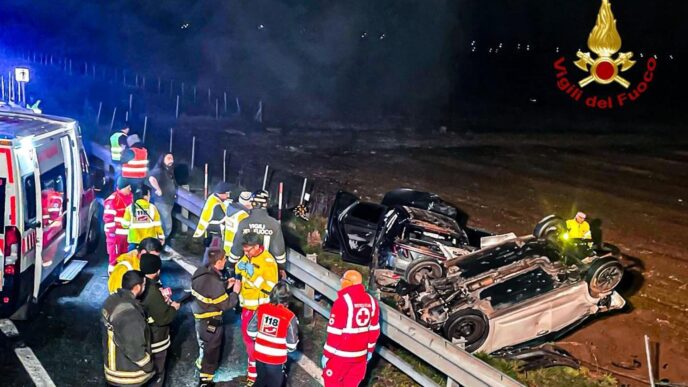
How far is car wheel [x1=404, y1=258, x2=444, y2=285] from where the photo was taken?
8531 mm

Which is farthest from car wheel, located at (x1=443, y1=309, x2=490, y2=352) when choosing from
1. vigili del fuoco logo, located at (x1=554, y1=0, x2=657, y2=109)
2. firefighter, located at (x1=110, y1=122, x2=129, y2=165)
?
vigili del fuoco logo, located at (x1=554, y1=0, x2=657, y2=109)

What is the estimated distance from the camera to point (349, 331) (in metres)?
5.86

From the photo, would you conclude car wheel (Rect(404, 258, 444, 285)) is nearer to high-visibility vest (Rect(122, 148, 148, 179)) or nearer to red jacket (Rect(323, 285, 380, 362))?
red jacket (Rect(323, 285, 380, 362))

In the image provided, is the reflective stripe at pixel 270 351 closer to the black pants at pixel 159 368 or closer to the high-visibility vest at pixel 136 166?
the black pants at pixel 159 368

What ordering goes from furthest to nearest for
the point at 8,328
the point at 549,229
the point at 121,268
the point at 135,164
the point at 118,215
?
the point at 135,164 < the point at 549,229 < the point at 118,215 < the point at 8,328 < the point at 121,268

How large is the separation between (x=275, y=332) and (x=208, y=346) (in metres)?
1.03

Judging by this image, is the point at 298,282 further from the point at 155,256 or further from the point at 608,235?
the point at 608,235

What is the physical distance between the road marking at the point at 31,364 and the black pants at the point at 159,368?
1.02 metres

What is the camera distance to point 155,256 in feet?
19.4

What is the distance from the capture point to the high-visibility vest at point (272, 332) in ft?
19.1

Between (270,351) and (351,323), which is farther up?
(351,323)

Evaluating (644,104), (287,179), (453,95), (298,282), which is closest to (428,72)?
(453,95)

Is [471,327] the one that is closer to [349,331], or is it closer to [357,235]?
[349,331]

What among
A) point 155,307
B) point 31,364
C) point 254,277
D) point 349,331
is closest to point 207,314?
point 254,277
